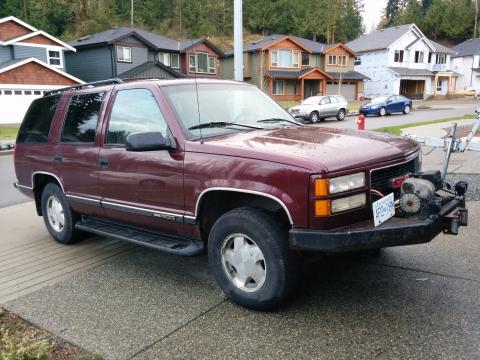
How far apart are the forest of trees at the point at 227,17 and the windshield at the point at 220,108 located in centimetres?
4775

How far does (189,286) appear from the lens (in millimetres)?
4188

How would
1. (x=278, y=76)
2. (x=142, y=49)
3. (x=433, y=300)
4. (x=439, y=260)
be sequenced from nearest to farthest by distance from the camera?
(x=433, y=300) → (x=439, y=260) → (x=142, y=49) → (x=278, y=76)

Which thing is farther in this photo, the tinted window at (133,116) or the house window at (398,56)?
the house window at (398,56)

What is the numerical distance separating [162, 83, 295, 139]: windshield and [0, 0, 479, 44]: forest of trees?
47.8 m

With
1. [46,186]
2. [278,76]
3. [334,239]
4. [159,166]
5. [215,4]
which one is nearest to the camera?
[334,239]

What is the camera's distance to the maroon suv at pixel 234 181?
3195mm

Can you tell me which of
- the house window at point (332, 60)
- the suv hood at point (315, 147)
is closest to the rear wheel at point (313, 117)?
the suv hood at point (315, 147)

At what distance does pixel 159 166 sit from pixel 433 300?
2.56 m

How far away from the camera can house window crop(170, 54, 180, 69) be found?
42.0 metres

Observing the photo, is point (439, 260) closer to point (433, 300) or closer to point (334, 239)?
point (433, 300)

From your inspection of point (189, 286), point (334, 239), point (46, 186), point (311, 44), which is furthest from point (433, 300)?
point (311, 44)

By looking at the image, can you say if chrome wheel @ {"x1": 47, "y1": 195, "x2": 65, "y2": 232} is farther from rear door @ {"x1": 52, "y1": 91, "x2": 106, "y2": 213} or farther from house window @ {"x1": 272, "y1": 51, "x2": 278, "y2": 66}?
house window @ {"x1": 272, "y1": 51, "x2": 278, "y2": 66}

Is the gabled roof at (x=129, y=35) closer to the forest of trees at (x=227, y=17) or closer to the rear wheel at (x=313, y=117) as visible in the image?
the forest of trees at (x=227, y=17)

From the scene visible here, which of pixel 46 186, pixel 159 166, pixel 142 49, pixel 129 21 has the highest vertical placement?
pixel 129 21
